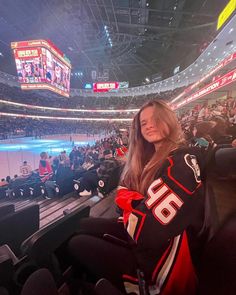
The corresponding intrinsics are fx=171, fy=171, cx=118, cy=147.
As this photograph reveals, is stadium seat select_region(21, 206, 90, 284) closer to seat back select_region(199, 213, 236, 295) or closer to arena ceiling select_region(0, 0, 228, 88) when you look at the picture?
seat back select_region(199, 213, 236, 295)

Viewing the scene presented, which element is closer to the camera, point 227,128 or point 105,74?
point 227,128

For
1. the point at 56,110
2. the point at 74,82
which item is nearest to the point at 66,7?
the point at 56,110

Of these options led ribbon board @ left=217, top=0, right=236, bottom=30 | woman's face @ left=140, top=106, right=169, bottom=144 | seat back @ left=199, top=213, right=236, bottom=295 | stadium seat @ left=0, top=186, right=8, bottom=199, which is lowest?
stadium seat @ left=0, top=186, right=8, bottom=199

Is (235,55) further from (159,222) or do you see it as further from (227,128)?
(159,222)

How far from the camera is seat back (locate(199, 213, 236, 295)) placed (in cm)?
70

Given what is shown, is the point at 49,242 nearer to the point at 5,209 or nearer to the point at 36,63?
the point at 5,209

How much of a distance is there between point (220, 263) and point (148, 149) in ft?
2.29

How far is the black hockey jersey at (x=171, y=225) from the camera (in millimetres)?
760

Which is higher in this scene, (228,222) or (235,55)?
(235,55)

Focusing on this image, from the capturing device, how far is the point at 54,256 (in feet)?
3.97

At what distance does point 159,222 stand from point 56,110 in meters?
39.2

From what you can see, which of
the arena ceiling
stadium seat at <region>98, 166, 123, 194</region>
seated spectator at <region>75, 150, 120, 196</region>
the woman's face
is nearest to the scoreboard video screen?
the arena ceiling

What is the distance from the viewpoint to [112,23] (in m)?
12.8

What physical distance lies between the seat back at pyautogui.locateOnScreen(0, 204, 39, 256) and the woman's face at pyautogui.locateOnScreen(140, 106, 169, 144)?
1.23 metres
